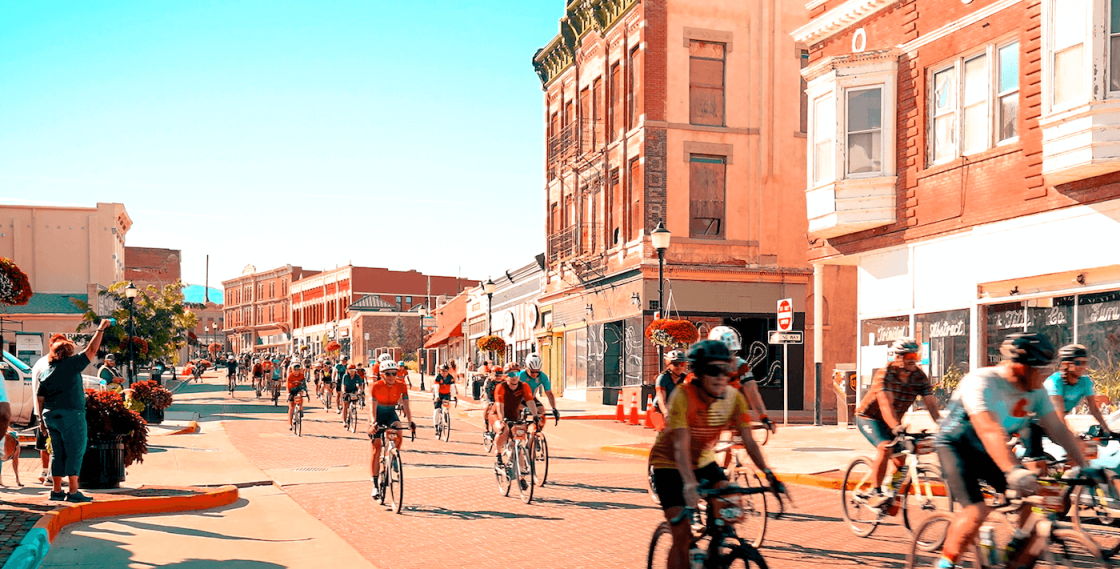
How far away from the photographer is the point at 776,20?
34.1 metres

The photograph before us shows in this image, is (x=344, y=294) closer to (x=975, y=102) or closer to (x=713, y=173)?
(x=713, y=173)

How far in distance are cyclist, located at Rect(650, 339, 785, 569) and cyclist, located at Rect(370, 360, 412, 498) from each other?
21.2ft

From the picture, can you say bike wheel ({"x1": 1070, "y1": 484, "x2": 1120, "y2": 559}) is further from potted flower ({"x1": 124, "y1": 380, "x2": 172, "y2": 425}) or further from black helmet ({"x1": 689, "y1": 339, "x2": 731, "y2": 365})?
potted flower ({"x1": 124, "y1": 380, "x2": 172, "y2": 425})

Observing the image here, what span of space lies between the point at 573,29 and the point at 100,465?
101 ft

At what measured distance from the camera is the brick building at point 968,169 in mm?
15719

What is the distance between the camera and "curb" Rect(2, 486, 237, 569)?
8.27m

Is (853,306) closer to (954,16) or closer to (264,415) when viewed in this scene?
(954,16)

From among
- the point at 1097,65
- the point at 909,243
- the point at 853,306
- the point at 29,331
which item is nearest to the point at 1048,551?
the point at 1097,65

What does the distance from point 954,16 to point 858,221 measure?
14.1 ft

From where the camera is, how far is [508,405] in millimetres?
13445

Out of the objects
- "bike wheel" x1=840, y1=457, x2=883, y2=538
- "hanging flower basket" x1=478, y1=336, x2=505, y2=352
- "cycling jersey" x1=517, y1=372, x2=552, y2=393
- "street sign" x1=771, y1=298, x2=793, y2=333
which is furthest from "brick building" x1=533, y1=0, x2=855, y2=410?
"bike wheel" x1=840, y1=457, x2=883, y2=538

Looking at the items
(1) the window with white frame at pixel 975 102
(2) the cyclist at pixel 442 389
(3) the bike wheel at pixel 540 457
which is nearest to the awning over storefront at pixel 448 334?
(2) the cyclist at pixel 442 389

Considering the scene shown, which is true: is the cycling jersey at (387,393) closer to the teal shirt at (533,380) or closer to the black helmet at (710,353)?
the teal shirt at (533,380)

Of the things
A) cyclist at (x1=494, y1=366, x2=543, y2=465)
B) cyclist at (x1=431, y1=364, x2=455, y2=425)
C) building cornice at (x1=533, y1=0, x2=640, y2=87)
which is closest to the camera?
cyclist at (x1=494, y1=366, x2=543, y2=465)
